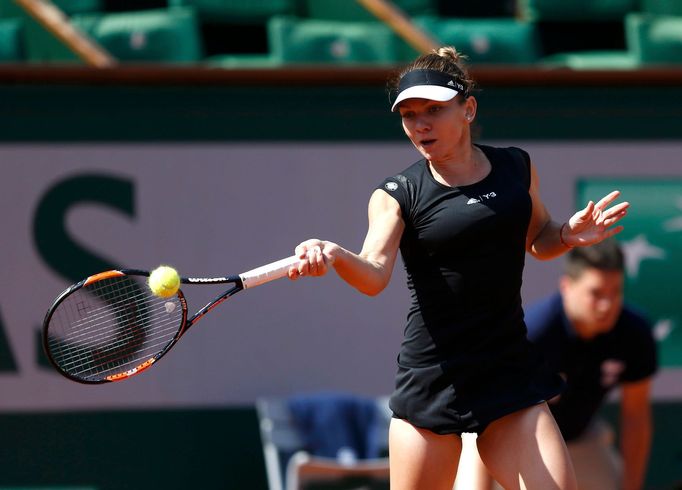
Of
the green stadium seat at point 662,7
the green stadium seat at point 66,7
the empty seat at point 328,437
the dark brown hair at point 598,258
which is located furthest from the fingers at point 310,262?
the green stadium seat at point 662,7

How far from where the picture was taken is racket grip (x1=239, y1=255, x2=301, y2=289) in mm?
3170

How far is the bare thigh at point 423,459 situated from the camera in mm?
3314

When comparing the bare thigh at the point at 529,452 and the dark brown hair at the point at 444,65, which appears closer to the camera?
the bare thigh at the point at 529,452

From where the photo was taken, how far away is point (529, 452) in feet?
10.7

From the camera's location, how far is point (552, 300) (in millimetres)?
4867

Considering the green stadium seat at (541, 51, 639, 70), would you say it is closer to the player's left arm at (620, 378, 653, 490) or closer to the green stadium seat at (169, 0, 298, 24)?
the green stadium seat at (169, 0, 298, 24)

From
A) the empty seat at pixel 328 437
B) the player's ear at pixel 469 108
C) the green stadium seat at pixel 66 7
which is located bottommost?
the empty seat at pixel 328 437

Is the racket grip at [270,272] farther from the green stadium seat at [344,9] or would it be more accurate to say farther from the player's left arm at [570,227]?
the green stadium seat at [344,9]

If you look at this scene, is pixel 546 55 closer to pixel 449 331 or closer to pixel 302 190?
pixel 302 190

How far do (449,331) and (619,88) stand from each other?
2964 millimetres

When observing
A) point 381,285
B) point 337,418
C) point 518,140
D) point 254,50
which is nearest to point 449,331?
point 381,285

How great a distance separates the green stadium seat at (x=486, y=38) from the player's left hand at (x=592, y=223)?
2.98 meters

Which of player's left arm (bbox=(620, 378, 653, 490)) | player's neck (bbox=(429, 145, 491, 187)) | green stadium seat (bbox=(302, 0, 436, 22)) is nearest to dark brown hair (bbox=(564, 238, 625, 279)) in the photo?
player's left arm (bbox=(620, 378, 653, 490))

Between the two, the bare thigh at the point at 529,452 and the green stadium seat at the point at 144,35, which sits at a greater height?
the green stadium seat at the point at 144,35
